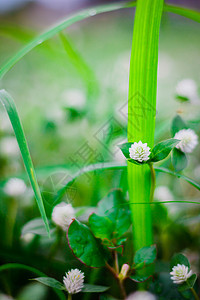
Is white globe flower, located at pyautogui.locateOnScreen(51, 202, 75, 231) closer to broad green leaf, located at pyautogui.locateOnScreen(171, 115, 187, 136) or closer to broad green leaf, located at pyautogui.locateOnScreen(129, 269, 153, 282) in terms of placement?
broad green leaf, located at pyautogui.locateOnScreen(129, 269, 153, 282)

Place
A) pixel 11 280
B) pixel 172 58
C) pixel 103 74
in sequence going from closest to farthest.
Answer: pixel 11 280 → pixel 103 74 → pixel 172 58

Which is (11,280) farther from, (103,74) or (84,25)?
(84,25)

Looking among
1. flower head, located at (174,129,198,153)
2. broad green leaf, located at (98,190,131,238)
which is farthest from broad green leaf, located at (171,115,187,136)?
broad green leaf, located at (98,190,131,238)

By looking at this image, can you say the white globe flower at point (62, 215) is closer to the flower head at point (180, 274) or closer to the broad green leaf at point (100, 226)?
the broad green leaf at point (100, 226)

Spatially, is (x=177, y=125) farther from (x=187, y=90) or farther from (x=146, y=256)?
(x=146, y=256)

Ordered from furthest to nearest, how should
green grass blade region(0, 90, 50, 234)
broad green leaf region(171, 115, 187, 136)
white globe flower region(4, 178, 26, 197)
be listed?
white globe flower region(4, 178, 26, 197) < broad green leaf region(171, 115, 187, 136) < green grass blade region(0, 90, 50, 234)

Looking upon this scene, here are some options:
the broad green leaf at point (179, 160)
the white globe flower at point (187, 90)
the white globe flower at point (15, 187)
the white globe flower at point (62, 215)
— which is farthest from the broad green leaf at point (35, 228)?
the white globe flower at point (187, 90)

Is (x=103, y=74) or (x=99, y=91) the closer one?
(x=99, y=91)

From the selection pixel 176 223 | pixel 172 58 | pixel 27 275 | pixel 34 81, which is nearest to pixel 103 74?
pixel 34 81
